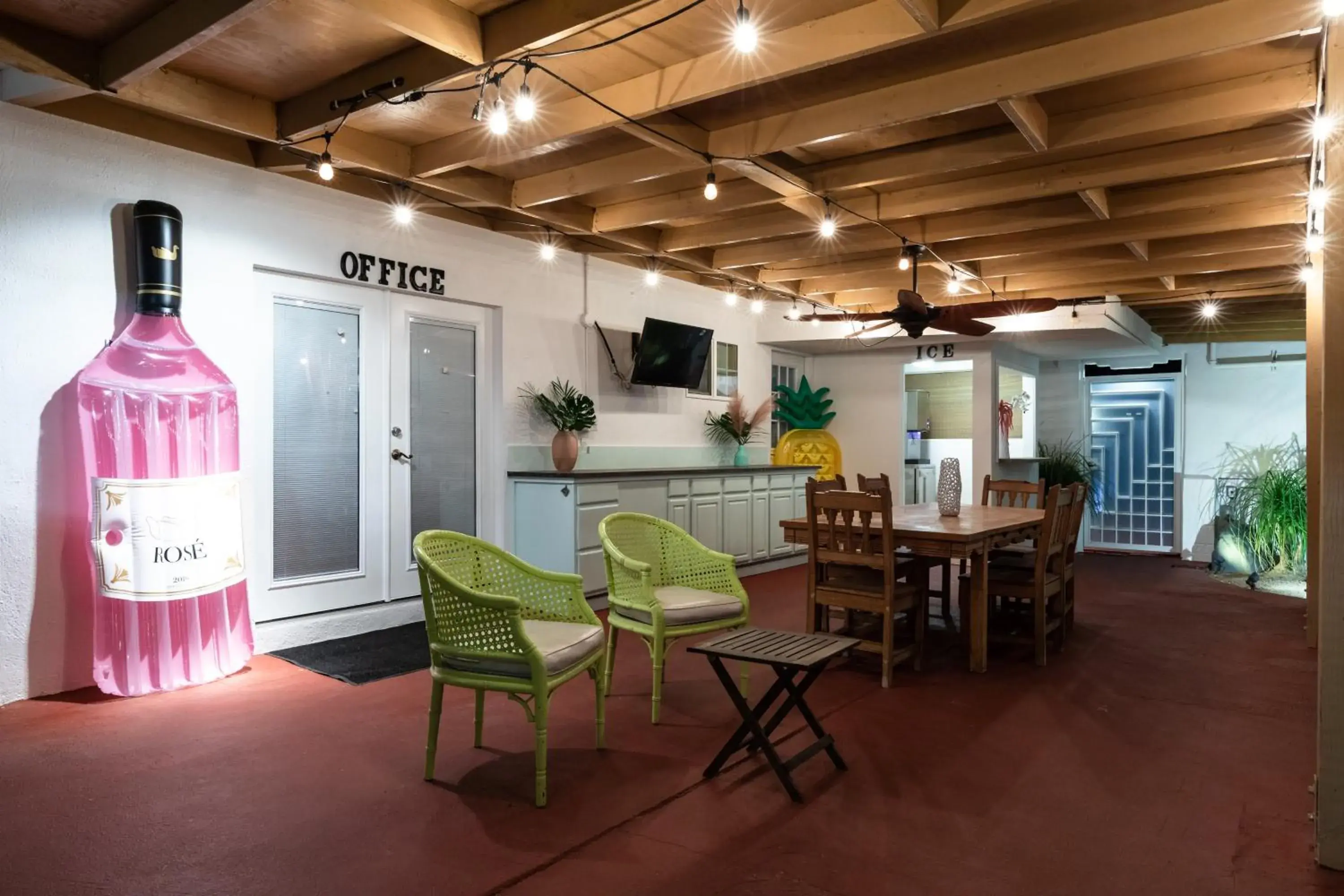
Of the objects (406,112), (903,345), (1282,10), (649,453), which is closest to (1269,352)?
(903,345)

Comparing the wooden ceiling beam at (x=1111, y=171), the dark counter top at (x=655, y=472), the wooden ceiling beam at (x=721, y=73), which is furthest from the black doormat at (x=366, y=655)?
the wooden ceiling beam at (x=1111, y=171)

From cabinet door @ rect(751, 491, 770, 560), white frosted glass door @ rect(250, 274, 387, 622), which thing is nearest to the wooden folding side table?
white frosted glass door @ rect(250, 274, 387, 622)

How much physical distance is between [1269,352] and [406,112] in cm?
937

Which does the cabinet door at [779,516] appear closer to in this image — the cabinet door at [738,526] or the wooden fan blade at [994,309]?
the cabinet door at [738,526]

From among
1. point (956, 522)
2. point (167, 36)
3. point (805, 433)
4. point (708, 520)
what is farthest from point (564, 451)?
point (805, 433)

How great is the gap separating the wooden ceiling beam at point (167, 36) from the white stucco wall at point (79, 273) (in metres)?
0.69

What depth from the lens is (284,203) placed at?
475 cm

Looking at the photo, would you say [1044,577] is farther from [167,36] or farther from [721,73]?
[167,36]

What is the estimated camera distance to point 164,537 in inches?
153

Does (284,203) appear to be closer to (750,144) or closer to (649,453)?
(750,144)

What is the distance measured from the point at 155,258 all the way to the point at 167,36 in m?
1.18

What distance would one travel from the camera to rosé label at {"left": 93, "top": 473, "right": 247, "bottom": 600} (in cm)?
378

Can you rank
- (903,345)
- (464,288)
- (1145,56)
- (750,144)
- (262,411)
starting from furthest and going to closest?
(903,345) → (464,288) → (262,411) → (750,144) → (1145,56)

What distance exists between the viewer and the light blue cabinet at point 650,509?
19.0ft
